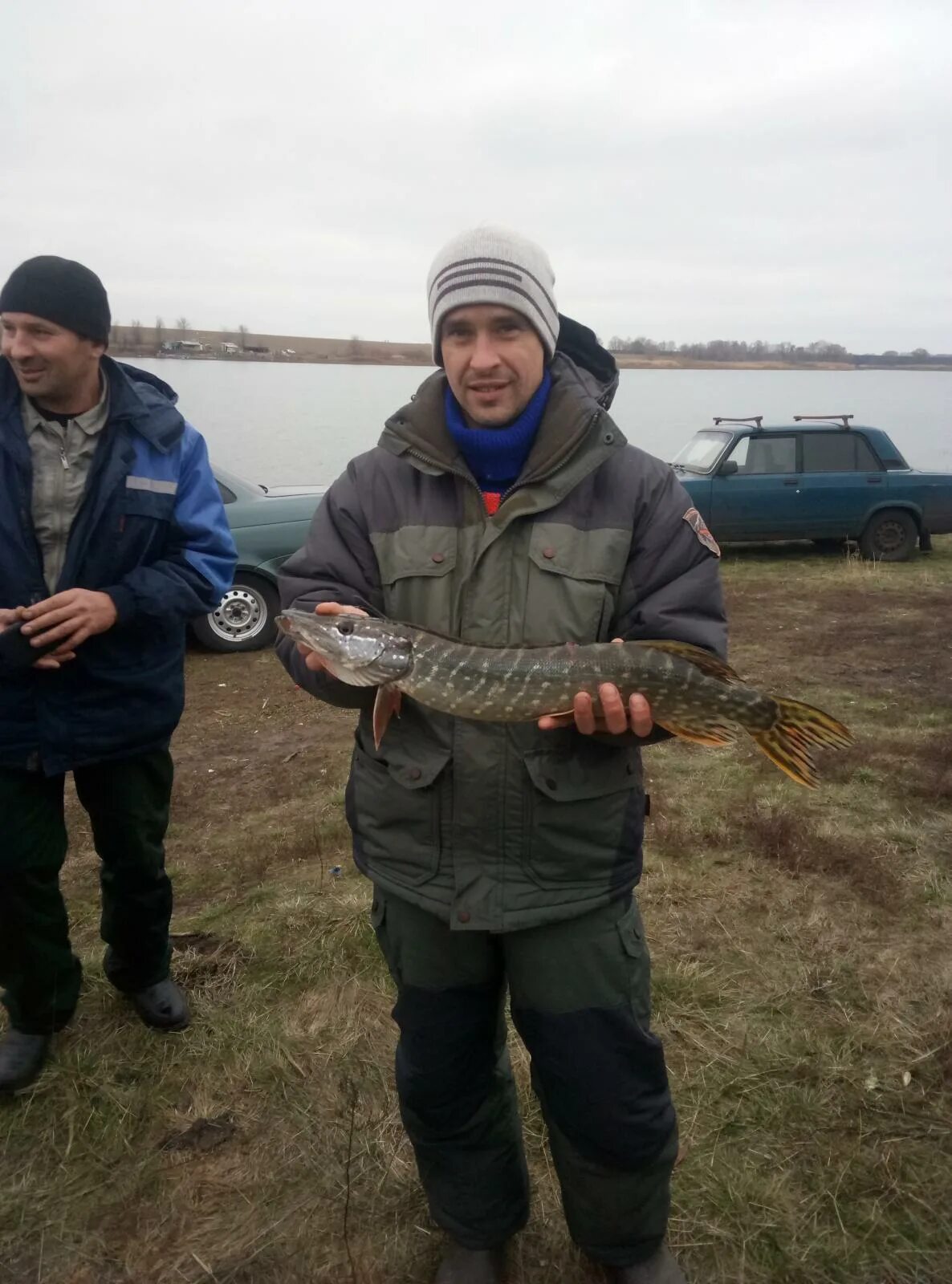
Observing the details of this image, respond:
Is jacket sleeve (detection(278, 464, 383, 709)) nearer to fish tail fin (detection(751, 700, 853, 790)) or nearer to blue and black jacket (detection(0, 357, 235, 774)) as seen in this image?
blue and black jacket (detection(0, 357, 235, 774))

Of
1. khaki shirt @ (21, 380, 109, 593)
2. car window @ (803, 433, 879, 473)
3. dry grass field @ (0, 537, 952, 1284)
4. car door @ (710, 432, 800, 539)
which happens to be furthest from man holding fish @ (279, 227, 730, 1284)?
car window @ (803, 433, 879, 473)

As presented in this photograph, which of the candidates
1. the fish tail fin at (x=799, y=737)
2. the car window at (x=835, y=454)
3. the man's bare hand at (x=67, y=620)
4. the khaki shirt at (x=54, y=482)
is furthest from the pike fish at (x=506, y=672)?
the car window at (x=835, y=454)

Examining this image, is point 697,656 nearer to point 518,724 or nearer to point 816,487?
point 518,724

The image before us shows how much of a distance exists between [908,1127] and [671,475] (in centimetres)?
234

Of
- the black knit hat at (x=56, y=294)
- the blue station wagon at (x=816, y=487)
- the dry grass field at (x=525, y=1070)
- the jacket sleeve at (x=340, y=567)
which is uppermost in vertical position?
the black knit hat at (x=56, y=294)

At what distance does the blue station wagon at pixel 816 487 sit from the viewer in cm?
1398

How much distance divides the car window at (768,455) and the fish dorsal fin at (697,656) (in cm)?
1246

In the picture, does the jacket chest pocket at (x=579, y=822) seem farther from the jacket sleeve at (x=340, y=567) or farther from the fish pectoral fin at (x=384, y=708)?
the jacket sleeve at (x=340, y=567)

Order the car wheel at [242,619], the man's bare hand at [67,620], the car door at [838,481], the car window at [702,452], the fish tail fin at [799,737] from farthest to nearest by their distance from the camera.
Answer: the car window at [702,452]
the car door at [838,481]
the car wheel at [242,619]
the man's bare hand at [67,620]
the fish tail fin at [799,737]

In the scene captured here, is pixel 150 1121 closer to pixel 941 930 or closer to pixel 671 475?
pixel 671 475

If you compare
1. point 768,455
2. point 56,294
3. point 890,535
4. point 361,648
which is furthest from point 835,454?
point 361,648

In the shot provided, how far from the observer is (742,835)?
200 inches

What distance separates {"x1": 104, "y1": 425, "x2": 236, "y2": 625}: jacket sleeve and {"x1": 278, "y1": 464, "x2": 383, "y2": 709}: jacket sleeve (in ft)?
3.07

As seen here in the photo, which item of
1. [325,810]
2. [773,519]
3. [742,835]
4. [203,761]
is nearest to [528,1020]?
[742,835]
